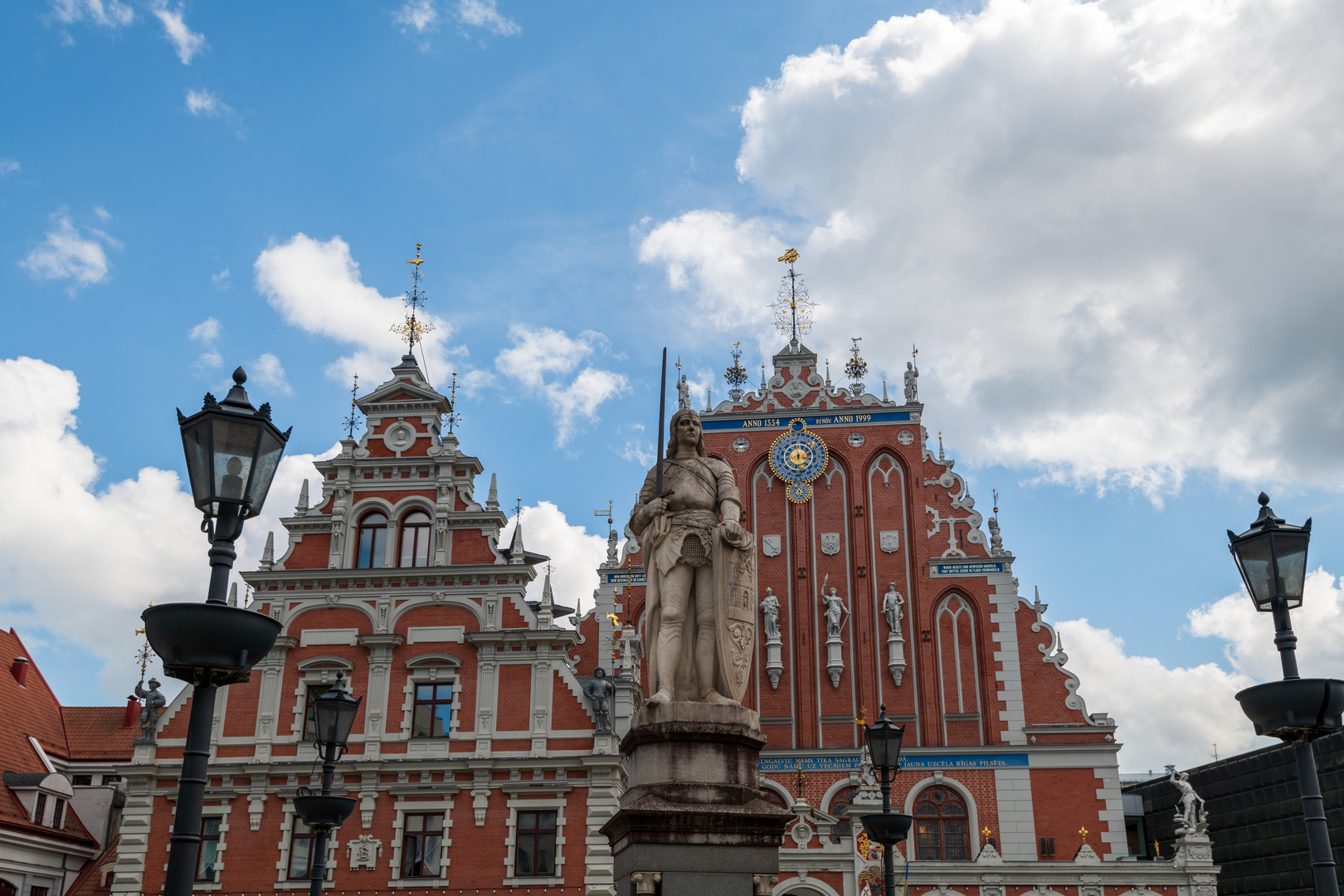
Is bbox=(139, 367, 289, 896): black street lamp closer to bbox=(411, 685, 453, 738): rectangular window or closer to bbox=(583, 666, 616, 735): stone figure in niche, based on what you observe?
bbox=(583, 666, 616, 735): stone figure in niche

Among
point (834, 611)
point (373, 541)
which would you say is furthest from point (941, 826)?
point (373, 541)

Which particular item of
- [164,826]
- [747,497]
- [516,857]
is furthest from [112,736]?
[747,497]

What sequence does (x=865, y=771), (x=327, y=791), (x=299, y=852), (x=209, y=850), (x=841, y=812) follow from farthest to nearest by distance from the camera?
1. (x=865, y=771)
2. (x=841, y=812)
3. (x=209, y=850)
4. (x=299, y=852)
5. (x=327, y=791)

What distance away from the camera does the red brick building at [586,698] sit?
23688 mm

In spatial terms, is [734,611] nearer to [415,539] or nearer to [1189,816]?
[415,539]

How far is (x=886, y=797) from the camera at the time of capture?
1268 centimetres

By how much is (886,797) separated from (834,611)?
53.5 ft

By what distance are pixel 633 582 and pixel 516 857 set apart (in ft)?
28.6

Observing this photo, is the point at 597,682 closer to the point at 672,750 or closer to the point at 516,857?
the point at 516,857

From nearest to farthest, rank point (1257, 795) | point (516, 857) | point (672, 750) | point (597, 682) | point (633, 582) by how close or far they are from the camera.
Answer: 1. point (672, 750)
2. point (516, 857)
3. point (597, 682)
4. point (633, 582)
5. point (1257, 795)

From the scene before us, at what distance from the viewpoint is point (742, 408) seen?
3206 centimetres

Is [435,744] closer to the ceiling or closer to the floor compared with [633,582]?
closer to the floor

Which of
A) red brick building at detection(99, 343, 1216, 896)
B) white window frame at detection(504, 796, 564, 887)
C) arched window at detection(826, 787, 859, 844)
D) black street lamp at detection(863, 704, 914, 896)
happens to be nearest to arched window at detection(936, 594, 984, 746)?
red brick building at detection(99, 343, 1216, 896)

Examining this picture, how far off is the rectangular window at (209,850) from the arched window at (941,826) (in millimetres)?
15365
